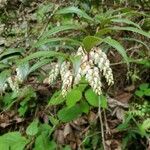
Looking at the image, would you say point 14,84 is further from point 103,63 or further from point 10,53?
point 103,63

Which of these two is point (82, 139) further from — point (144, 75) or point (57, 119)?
point (144, 75)

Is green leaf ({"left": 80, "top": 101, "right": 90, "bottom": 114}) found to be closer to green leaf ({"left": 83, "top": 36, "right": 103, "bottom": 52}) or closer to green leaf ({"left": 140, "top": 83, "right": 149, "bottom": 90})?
green leaf ({"left": 140, "top": 83, "right": 149, "bottom": 90})

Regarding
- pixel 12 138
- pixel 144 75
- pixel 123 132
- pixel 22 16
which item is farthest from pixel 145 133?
pixel 22 16

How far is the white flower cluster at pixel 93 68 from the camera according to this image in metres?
1.77

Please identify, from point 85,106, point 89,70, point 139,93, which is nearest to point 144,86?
point 139,93

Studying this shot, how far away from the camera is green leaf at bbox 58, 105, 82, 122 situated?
8.06 feet

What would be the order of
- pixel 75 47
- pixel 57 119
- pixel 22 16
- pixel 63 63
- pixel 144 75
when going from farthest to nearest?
1. pixel 22 16
2. pixel 144 75
3. pixel 57 119
4. pixel 75 47
5. pixel 63 63

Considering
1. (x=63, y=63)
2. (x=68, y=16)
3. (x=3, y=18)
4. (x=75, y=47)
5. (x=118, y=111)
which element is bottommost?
(x=118, y=111)

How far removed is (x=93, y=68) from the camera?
1812mm

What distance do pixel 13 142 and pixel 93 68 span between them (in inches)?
38.5

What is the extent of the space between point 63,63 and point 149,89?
0.93 meters

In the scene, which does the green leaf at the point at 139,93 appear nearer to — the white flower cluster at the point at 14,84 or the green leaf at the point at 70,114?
the green leaf at the point at 70,114

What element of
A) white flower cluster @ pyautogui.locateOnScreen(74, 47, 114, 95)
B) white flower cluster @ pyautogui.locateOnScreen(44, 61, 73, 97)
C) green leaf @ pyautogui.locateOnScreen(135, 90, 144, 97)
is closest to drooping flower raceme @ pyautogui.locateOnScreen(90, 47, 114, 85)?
white flower cluster @ pyautogui.locateOnScreen(74, 47, 114, 95)

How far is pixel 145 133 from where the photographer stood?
7.84 ft
